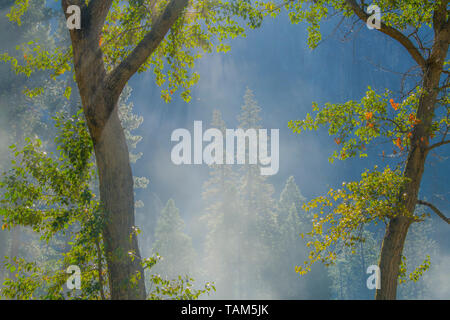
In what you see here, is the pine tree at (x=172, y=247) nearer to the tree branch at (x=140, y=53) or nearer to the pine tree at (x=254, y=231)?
the pine tree at (x=254, y=231)

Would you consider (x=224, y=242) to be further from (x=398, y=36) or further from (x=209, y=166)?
(x=398, y=36)

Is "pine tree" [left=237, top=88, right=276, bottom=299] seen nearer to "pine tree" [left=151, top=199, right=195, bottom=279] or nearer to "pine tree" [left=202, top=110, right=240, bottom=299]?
"pine tree" [left=202, top=110, right=240, bottom=299]

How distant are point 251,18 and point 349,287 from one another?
43.1 meters

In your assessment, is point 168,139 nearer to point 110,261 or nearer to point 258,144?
point 258,144

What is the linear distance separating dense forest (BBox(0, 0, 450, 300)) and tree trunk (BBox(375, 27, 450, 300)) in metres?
0.02

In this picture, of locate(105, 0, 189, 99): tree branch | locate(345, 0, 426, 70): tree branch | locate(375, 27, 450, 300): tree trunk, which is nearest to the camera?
locate(105, 0, 189, 99): tree branch

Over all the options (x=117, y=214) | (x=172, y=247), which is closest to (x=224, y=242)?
(x=172, y=247)

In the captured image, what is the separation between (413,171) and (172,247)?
34.9 meters

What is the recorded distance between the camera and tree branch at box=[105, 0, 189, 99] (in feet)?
16.7

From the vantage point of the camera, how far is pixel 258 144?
44531 millimetres

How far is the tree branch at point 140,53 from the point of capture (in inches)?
201

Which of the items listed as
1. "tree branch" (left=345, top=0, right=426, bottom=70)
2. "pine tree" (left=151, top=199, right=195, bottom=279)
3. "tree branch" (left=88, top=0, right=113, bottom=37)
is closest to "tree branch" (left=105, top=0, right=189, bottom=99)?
"tree branch" (left=88, top=0, right=113, bottom=37)

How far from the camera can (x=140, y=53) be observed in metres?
5.22

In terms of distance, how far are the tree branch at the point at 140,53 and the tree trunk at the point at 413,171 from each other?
13.8ft
